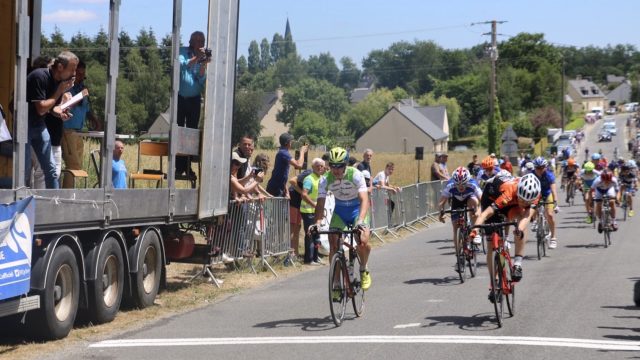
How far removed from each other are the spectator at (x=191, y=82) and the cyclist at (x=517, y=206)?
378 cm

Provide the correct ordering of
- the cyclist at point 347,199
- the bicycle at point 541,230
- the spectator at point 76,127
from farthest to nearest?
the bicycle at point 541,230 → the cyclist at point 347,199 → the spectator at point 76,127

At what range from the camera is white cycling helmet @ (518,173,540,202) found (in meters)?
11.5

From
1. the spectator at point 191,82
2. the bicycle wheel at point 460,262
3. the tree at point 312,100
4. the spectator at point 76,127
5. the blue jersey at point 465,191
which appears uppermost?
the tree at point 312,100

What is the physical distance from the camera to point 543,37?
144 meters

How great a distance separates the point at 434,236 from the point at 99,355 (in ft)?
55.2

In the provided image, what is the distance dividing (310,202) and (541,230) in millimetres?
4755

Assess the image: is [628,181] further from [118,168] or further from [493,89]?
[493,89]

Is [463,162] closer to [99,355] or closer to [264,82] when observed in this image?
[99,355]

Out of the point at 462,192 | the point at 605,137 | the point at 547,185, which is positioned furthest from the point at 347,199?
the point at 605,137

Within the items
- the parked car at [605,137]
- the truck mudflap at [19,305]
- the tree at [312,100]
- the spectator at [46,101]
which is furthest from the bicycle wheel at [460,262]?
the parked car at [605,137]

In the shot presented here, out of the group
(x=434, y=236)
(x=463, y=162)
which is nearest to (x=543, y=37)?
(x=463, y=162)

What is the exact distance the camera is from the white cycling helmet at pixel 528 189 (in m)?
11.5

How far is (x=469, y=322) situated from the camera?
11.1 meters

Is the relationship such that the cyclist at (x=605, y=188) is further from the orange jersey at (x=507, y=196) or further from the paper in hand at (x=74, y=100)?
the paper in hand at (x=74, y=100)
